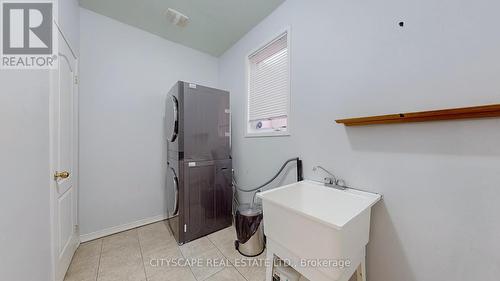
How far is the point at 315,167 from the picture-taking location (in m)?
1.53

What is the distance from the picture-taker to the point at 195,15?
6.68ft

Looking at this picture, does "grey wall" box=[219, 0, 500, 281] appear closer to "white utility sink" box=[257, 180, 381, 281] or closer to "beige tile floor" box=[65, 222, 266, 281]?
"white utility sink" box=[257, 180, 381, 281]

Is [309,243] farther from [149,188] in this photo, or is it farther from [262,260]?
[149,188]

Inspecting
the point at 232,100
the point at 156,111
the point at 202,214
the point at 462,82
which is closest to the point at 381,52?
the point at 462,82

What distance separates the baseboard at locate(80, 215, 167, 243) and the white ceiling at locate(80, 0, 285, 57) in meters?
2.60

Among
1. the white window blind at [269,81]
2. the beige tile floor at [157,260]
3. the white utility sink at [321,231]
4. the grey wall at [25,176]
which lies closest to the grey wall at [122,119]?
the beige tile floor at [157,260]

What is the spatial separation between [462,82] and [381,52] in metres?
0.45

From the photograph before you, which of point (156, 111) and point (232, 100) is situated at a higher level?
point (232, 100)

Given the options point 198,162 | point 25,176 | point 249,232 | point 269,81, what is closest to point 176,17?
point 269,81

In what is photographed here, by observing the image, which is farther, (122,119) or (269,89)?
(122,119)

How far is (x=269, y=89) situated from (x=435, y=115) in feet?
4.90

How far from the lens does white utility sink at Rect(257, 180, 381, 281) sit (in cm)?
83

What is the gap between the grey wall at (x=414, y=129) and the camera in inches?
32.7

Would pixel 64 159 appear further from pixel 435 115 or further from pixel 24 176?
pixel 435 115
